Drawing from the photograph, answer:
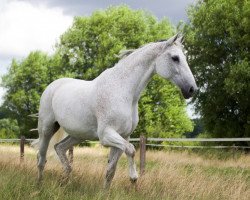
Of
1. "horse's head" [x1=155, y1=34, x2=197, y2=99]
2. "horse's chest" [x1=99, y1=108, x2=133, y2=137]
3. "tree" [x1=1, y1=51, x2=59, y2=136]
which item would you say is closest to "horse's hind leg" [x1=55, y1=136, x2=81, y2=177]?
"horse's chest" [x1=99, y1=108, x2=133, y2=137]

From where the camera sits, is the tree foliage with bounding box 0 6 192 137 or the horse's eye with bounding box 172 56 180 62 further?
the tree foliage with bounding box 0 6 192 137

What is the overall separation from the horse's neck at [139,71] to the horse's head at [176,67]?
→ 0.38 ft

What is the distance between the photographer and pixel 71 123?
647cm

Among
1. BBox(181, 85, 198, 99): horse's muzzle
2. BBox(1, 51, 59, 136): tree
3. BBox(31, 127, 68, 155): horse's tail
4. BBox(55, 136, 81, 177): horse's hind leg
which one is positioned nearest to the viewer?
BBox(181, 85, 198, 99): horse's muzzle

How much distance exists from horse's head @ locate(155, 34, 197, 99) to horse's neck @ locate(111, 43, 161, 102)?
0.12 metres

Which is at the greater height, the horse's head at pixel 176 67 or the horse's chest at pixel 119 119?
the horse's head at pixel 176 67

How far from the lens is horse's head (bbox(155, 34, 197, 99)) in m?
5.58

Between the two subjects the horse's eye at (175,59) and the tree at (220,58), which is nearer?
the horse's eye at (175,59)

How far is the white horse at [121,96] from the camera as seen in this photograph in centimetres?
569

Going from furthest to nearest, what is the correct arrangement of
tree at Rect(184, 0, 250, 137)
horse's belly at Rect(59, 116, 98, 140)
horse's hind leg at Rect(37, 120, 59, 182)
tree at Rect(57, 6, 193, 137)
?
tree at Rect(57, 6, 193, 137) < tree at Rect(184, 0, 250, 137) < horse's hind leg at Rect(37, 120, 59, 182) < horse's belly at Rect(59, 116, 98, 140)

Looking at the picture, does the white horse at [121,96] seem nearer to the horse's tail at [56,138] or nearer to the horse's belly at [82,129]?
the horse's belly at [82,129]

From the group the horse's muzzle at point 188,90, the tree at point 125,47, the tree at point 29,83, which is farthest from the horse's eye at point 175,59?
the tree at point 29,83

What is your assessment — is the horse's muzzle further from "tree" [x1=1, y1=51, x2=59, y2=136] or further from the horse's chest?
"tree" [x1=1, y1=51, x2=59, y2=136]

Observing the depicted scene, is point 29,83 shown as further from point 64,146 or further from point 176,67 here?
point 176,67
